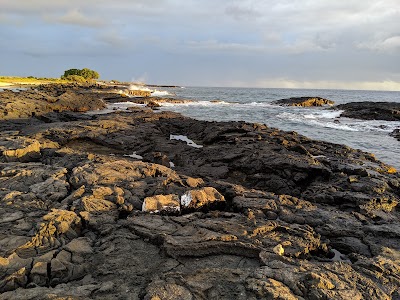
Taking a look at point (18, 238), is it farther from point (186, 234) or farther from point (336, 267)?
point (336, 267)

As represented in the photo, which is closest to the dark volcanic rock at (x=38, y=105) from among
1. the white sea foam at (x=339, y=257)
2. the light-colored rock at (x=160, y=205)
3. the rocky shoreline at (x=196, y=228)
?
the rocky shoreline at (x=196, y=228)

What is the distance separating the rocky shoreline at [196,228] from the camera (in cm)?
525

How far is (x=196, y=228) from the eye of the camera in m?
7.32

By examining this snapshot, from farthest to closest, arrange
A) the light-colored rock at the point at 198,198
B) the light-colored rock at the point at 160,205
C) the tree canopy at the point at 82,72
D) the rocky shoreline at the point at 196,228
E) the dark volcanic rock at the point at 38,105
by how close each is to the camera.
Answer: the tree canopy at the point at 82,72, the dark volcanic rock at the point at 38,105, the light-colored rock at the point at 198,198, the light-colored rock at the point at 160,205, the rocky shoreline at the point at 196,228

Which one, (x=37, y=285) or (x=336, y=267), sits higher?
(x=336, y=267)

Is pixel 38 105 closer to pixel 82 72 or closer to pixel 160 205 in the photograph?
pixel 160 205

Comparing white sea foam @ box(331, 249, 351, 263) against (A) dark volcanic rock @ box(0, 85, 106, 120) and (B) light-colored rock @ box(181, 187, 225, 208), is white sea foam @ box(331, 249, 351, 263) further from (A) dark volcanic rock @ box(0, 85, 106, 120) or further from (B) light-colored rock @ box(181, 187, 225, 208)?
(A) dark volcanic rock @ box(0, 85, 106, 120)

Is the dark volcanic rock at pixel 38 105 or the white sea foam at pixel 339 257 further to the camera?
the dark volcanic rock at pixel 38 105

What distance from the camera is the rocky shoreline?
5.25m

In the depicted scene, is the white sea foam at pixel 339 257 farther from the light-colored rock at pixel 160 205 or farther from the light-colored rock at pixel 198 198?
the light-colored rock at pixel 160 205

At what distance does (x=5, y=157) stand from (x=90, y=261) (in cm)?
902

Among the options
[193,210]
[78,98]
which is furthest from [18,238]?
[78,98]

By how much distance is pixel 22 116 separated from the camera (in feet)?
84.8

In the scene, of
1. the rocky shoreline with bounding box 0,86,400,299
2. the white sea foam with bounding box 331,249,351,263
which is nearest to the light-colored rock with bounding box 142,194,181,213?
the rocky shoreline with bounding box 0,86,400,299
